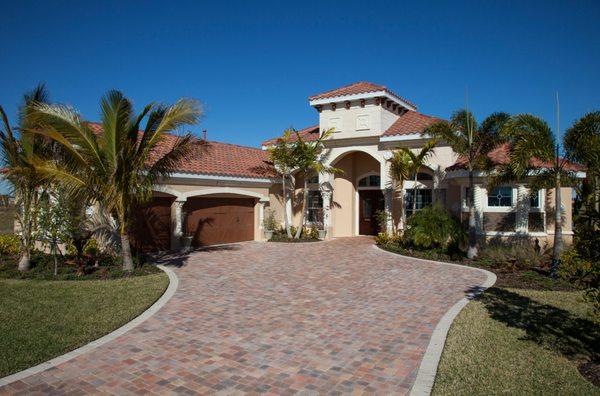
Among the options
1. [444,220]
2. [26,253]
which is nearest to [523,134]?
[444,220]

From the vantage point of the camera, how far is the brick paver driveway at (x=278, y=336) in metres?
5.50

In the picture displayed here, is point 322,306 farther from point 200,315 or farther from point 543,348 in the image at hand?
point 543,348

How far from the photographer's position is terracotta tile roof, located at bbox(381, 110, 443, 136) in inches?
742

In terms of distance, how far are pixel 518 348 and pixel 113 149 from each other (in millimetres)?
10537

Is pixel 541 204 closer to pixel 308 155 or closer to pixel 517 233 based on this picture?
pixel 517 233

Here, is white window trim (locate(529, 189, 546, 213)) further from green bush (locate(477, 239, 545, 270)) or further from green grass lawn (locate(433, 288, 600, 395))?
green grass lawn (locate(433, 288, 600, 395))

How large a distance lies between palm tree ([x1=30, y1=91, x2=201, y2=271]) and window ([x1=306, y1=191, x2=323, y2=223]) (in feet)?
36.7

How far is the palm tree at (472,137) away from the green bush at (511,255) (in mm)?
632

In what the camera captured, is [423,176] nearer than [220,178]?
No

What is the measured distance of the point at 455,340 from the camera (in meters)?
6.93

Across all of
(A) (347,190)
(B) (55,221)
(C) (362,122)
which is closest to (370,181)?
(A) (347,190)

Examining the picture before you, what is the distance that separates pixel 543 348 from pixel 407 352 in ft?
6.92

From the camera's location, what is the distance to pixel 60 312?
8484 mm

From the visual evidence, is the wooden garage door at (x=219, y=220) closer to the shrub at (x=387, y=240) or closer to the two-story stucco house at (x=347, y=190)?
the two-story stucco house at (x=347, y=190)
